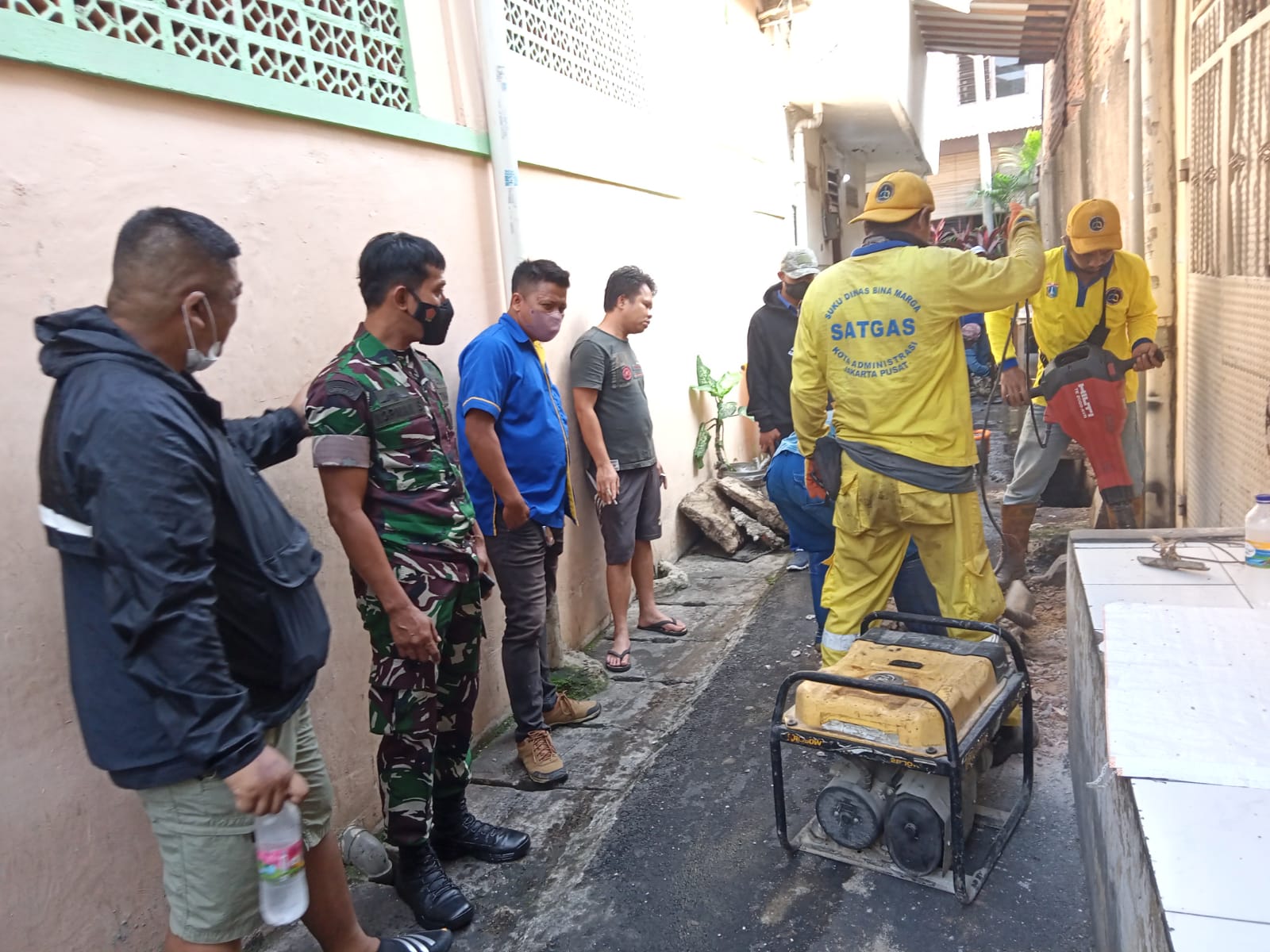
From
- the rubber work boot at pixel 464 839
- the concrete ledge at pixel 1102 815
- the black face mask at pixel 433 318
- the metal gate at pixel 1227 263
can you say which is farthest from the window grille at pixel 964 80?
the rubber work boot at pixel 464 839

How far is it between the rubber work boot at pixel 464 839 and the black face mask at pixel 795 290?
363cm

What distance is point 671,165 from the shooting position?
6461 mm

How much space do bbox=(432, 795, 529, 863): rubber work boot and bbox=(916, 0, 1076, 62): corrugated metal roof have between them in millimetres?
9448

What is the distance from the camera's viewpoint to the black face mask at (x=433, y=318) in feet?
8.90

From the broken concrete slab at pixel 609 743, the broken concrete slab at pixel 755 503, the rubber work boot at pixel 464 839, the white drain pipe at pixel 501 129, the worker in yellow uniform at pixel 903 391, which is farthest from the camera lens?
the broken concrete slab at pixel 755 503

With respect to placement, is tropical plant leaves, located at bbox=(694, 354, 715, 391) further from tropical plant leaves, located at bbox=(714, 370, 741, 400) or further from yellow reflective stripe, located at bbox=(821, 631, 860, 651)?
yellow reflective stripe, located at bbox=(821, 631, 860, 651)

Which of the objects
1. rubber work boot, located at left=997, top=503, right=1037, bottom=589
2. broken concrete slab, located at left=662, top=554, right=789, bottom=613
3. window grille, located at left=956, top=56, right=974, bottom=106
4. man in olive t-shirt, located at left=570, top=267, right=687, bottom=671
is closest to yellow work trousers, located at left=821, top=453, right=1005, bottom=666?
man in olive t-shirt, located at left=570, top=267, right=687, bottom=671

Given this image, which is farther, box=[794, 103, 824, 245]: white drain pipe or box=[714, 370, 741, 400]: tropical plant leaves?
box=[794, 103, 824, 245]: white drain pipe

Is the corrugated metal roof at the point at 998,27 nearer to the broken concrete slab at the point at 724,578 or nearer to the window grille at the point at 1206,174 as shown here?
the window grille at the point at 1206,174

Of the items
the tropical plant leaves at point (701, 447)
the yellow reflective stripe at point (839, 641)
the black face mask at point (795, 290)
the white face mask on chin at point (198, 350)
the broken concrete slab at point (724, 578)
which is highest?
the black face mask at point (795, 290)

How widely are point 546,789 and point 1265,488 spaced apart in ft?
9.74

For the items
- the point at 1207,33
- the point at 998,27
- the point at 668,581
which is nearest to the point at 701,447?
the point at 668,581

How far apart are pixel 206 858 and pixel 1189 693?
1984 mm

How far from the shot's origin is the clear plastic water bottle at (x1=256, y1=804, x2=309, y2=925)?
6.09 ft
